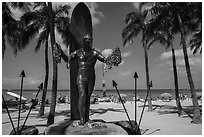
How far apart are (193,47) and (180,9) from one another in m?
16.1

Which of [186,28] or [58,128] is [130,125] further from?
[186,28]

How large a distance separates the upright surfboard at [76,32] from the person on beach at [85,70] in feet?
1.38

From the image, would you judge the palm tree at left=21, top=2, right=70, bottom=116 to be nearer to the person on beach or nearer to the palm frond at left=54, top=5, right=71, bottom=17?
the palm frond at left=54, top=5, right=71, bottom=17

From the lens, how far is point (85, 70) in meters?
5.75

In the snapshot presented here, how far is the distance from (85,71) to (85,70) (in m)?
0.03

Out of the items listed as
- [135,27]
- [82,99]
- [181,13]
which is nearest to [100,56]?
[82,99]

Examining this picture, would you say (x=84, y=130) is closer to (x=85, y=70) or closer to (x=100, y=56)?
(x=85, y=70)

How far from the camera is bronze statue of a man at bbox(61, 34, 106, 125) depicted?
5652mm

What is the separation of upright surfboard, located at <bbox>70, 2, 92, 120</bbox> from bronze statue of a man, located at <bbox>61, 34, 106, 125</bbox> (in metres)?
0.42

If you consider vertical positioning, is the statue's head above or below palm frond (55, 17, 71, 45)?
below

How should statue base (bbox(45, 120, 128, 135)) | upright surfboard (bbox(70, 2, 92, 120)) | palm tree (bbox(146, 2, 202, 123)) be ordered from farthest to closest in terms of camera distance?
1. palm tree (bbox(146, 2, 202, 123))
2. upright surfboard (bbox(70, 2, 92, 120))
3. statue base (bbox(45, 120, 128, 135))


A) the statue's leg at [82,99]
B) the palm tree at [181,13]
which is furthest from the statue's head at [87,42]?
the palm tree at [181,13]

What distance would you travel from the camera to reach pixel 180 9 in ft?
43.4

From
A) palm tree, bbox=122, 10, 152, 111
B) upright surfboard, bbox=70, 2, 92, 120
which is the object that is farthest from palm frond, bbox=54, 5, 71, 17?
upright surfboard, bbox=70, 2, 92, 120
